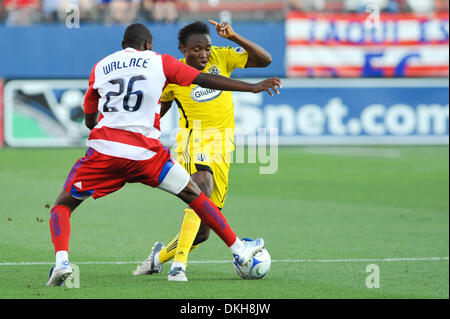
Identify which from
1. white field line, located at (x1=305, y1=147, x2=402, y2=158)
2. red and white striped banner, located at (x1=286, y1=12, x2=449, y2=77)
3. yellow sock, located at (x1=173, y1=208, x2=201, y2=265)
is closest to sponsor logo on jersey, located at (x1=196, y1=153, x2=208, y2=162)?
yellow sock, located at (x1=173, y1=208, x2=201, y2=265)

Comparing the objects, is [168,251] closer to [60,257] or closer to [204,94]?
[60,257]

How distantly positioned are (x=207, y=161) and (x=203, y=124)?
1.17 ft

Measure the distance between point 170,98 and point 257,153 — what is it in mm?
14085

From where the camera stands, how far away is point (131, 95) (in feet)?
21.7

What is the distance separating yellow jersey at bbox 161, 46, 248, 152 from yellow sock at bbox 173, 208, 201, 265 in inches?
26.4

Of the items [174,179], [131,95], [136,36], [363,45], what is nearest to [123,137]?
[131,95]

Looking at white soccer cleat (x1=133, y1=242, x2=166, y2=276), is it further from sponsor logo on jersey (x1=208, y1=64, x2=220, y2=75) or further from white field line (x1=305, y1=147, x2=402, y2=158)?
white field line (x1=305, y1=147, x2=402, y2=158)

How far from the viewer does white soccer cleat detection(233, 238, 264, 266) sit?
23.5 ft

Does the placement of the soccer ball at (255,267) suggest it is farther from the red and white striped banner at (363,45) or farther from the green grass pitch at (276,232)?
the red and white striped banner at (363,45)

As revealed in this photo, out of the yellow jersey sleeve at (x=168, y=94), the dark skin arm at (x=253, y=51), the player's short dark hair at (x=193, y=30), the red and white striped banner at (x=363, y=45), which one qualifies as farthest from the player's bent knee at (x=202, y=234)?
the red and white striped banner at (x=363, y=45)

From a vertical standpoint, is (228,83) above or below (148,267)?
above

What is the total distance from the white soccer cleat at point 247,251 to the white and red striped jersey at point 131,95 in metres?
1.12
